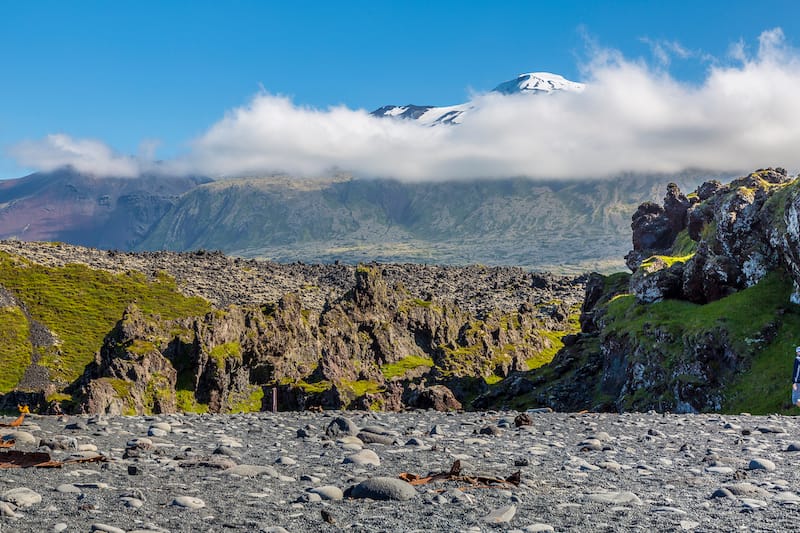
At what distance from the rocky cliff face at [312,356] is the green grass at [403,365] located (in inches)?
8.5

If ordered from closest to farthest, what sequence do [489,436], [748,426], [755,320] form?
[489,436] < [748,426] < [755,320]

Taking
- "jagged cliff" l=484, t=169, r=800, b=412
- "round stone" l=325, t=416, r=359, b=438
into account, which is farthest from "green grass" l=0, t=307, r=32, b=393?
"round stone" l=325, t=416, r=359, b=438

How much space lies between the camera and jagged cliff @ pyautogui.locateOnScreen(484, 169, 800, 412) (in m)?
50.1

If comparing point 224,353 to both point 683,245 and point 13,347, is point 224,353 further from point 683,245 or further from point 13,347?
point 683,245

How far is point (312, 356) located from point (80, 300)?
2612 inches

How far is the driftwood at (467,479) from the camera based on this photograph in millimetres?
14688

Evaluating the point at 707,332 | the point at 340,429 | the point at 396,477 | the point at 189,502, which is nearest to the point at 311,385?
the point at 707,332

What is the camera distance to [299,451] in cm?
1975

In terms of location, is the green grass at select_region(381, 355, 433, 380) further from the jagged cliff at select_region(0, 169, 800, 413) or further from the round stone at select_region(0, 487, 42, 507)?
the round stone at select_region(0, 487, 42, 507)

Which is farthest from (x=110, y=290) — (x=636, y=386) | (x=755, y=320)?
(x=755, y=320)

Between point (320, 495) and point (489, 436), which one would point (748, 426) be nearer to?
point (489, 436)

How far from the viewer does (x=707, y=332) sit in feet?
178

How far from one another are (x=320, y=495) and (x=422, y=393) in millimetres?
62238

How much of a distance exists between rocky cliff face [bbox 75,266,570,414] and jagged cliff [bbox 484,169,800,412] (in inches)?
547
